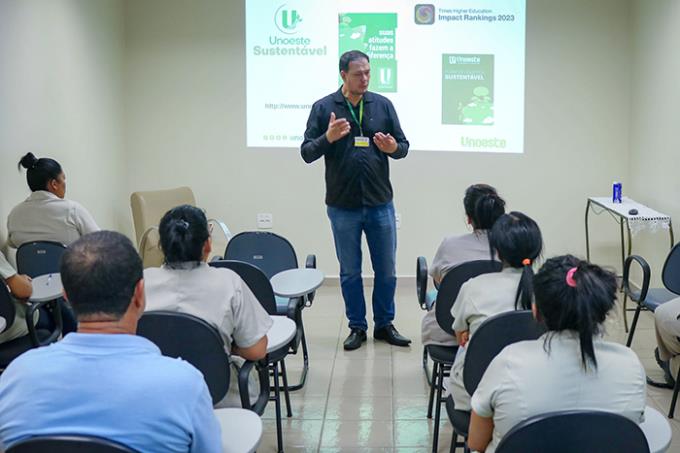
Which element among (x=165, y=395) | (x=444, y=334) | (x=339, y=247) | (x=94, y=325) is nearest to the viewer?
(x=165, y=395)

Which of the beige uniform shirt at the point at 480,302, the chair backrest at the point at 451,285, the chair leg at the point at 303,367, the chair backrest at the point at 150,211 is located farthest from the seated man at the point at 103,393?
the chair backrest at the point at 150,211

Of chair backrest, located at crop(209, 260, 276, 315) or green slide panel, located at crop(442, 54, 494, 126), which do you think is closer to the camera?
chair backrest, located at crop(209, 260, 276, 315)

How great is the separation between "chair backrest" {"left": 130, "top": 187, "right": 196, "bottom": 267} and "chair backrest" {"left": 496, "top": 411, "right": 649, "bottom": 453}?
440 centimetres

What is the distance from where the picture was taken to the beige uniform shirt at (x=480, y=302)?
2705 mm

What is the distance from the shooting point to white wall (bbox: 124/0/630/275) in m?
6.34

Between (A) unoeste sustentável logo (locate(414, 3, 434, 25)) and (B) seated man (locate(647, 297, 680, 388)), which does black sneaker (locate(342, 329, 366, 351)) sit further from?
(A) unoeste sustentável logo (locate(414, 3, 434, 25))

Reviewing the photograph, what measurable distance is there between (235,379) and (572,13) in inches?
187

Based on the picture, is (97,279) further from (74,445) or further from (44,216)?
(44,216)

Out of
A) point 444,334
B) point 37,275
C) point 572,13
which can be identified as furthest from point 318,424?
point 572,13

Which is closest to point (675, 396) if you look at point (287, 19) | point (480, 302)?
point (480, 302)

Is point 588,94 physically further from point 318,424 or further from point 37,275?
point 37,275

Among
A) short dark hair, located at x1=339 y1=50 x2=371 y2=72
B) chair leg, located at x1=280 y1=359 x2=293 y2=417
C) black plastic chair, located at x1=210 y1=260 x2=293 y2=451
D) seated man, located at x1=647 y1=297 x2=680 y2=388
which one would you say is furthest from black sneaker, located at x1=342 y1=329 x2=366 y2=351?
seated man, located at x1=647 y1=297 x2=680 y2=388

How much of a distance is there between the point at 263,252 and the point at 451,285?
129cm

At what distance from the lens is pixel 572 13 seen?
247 inches
